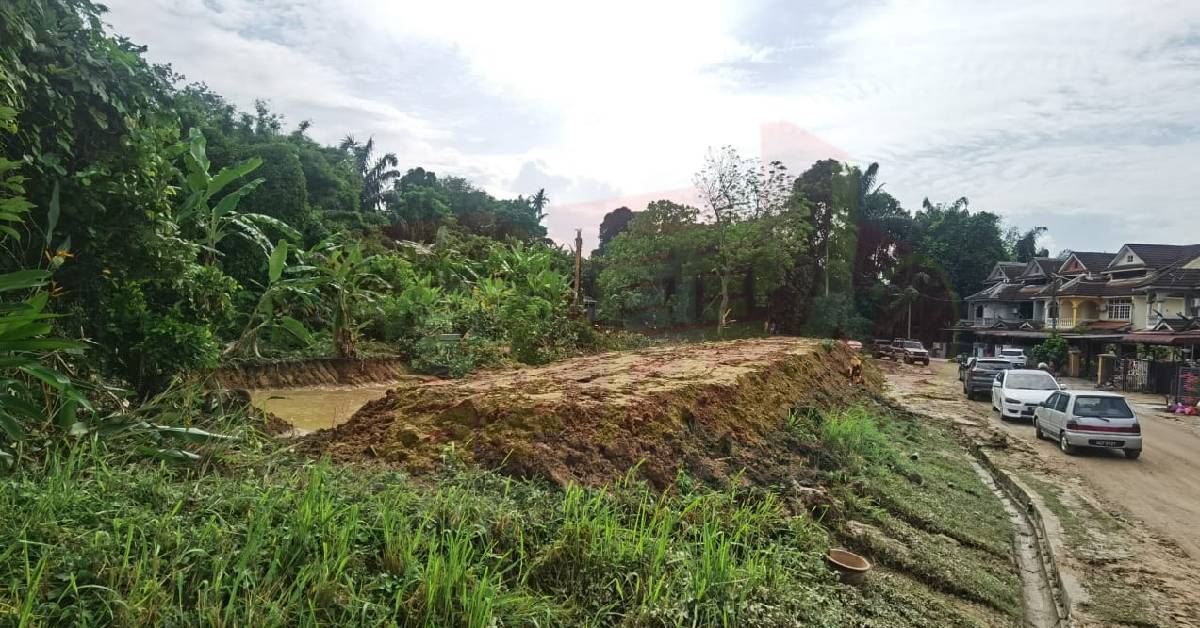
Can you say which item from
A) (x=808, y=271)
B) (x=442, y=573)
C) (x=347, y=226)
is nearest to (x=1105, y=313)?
(x=808, y=271)

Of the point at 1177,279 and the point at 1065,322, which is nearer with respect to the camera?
the point at 1177,279

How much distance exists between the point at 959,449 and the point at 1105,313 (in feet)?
112

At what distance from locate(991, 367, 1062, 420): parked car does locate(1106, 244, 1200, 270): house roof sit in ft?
84.8

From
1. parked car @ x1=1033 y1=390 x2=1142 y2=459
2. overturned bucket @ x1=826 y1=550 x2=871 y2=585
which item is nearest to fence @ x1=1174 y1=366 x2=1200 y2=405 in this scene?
parked car @ x1=1033 y1=390 x2=1142 y2=459

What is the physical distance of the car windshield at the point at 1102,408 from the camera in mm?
12258

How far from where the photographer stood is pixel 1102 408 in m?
12.5

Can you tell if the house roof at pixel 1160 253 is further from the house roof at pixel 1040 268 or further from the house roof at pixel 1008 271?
the house roof at pixel 1008 271

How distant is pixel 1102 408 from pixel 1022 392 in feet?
16.9

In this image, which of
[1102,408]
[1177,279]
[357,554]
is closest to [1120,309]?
[1177,279]

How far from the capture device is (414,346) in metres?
18.4

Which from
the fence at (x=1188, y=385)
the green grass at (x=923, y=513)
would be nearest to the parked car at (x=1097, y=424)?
the green grass at (x=923, y=513)

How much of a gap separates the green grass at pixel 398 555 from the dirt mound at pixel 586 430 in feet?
1.41

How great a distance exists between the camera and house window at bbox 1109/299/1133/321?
36969mm

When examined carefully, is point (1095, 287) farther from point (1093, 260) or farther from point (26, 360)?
point (26, 360)
